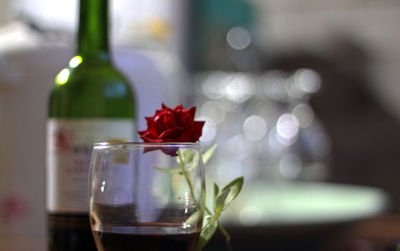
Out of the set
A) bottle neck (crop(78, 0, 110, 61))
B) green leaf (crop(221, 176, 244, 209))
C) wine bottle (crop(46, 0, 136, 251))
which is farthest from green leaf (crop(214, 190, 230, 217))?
bottle neck (crop(78, 0, 110, 61))

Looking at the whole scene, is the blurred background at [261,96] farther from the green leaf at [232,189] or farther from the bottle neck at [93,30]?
the green leaf at [232,189]

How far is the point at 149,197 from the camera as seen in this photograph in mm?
379

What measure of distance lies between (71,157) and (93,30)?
12 cm

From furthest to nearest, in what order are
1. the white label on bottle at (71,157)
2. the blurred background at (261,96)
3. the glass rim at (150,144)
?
the blurred background at (261,96), the white label on bottle at (71,157), the glass rim at (150,144)

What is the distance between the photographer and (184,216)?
0.38 meters

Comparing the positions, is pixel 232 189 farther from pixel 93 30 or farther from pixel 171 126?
pixel 93 30

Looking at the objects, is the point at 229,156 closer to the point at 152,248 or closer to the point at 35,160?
the point at 35,160

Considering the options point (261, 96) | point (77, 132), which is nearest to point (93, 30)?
point (77, 132)

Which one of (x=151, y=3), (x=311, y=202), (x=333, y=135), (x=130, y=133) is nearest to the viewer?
(x=130, y=133)

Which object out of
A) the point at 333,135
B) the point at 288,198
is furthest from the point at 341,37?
the point at 288,198

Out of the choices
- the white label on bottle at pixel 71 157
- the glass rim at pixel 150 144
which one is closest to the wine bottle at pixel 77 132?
the white label on bottle at pixel 71 157

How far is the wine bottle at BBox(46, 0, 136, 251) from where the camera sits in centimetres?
56

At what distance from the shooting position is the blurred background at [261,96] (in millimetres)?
892

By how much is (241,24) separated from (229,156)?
1.23 meters
